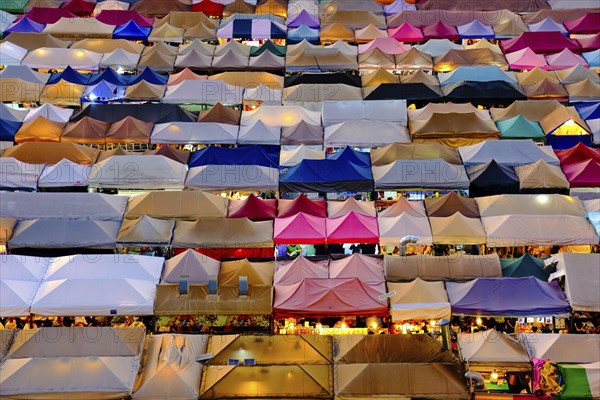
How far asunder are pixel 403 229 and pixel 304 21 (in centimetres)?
1496

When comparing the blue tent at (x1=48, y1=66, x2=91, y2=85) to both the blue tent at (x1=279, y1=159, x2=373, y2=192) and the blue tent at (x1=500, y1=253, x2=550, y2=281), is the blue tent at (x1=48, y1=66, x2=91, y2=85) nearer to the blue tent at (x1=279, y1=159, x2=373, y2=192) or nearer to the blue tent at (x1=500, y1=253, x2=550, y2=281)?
the blue tent at (x1=279, y1=159, x2=373, y2=192)

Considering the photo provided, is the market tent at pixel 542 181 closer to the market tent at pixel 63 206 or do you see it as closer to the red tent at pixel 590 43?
the market tent at pixel 63 206

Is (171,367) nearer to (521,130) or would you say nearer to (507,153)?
(507,153)

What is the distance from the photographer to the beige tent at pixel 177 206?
62.1 feet

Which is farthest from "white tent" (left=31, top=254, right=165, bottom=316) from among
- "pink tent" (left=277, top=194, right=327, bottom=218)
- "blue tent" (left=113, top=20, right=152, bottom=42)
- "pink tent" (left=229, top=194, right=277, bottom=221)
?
"blue tent" (left=113, top=20, right=152, bottom=42)

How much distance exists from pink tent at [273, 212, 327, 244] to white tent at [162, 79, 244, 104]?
7340 mm

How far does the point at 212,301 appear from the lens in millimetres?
15711

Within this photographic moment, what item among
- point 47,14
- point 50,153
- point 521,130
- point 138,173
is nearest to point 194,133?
point 138,173

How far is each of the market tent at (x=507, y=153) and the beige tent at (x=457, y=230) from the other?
3.09 metres

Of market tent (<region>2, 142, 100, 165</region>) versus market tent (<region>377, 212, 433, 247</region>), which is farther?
market tent (<region>2, 142, 100, 165</region>)

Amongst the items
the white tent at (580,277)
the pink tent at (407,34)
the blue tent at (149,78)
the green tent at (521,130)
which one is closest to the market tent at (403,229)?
the white tent at (580,277)

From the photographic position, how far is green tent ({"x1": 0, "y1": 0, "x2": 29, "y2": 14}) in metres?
32.4

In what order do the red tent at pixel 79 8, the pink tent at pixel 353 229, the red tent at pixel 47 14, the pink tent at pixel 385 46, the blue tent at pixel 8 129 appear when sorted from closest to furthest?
1. the pink tent at pixel 353 229
2. the blue tent at pixel 8 129
3. the pink tent at pixel 385 46
4. the red tent at pixel 47 14
5. the red tent at pixel 79 8

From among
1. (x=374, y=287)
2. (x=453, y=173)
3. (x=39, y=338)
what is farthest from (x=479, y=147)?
(x=39, y=338)
